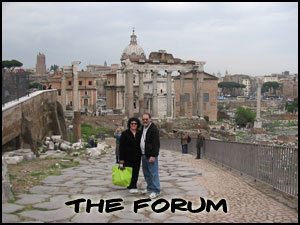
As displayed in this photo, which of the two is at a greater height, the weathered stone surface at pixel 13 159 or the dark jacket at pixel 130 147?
the dark jacket at pixel 130 147

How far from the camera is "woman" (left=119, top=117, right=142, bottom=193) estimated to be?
21.7 feet

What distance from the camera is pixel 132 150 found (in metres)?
6.61

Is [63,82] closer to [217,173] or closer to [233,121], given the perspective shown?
[217,173]

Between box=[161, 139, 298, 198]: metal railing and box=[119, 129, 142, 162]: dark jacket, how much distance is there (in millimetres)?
2424

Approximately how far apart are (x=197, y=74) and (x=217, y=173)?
2801 centimetres

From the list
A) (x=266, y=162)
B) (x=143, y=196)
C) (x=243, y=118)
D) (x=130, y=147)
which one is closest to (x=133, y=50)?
(x=243, y=118)

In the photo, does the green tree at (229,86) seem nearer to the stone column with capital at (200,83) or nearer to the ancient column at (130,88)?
the stone column with capital at (200,83)

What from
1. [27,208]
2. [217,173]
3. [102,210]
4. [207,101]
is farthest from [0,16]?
[207,101]

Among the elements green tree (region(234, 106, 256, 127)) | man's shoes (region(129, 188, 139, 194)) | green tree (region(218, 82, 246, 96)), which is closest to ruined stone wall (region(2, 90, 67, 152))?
man's shoes (region(129, 188, 139, 194))

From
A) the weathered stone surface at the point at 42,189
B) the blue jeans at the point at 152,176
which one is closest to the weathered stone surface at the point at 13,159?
the weathered stone surface at the point at 42,189

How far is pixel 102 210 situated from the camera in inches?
213

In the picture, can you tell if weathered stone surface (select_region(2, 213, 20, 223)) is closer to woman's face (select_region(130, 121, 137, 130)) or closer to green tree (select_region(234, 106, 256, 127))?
woman's face (select_region(130, 121, 137, 130))

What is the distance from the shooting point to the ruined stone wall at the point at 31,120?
11046mm

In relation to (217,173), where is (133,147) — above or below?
above
